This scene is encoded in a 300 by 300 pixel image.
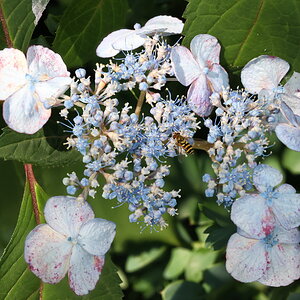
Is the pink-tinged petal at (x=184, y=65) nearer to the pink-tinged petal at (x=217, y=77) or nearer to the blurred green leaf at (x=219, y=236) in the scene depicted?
the pink-tinged petal at (x=217, y=77)

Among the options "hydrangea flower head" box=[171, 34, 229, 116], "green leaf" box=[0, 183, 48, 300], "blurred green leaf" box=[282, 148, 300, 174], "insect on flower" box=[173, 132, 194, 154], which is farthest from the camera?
"blurred green leaf" box=[282, 148, 300, 174]

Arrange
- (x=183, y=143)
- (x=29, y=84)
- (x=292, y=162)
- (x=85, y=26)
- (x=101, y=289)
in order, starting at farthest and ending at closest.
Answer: (x=292, y=162)
(x=85, y=26)
(x=101, y=289)
(x=29, y=84)
(x=183, y=143)

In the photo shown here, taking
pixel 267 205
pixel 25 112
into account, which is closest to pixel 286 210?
pixel 267 205

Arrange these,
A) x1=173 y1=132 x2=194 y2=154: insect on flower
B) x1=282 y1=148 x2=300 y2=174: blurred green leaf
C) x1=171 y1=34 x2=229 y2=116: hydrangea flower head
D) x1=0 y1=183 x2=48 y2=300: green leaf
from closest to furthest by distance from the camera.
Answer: x1=173 y1=132 x2=194 y2=154: insect on flower, x1=171 y1=34 x2=229 y2=116: hydrangea flower head, x1=0 y1=183 x2=48 y2=300: green leaf, x1=282 y1=148 x2=300 y2=174: blurred green leaf

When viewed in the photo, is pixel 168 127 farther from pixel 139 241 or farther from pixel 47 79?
pixel 139 241

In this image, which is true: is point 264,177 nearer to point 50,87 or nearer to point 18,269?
point 50,87

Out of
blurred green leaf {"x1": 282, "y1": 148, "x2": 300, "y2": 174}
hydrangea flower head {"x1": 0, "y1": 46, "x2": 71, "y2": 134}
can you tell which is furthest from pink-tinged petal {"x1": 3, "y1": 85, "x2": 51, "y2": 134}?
blurred green leaf {"x1": 282, "y1": 148, "x2": 300, "y2": 174}

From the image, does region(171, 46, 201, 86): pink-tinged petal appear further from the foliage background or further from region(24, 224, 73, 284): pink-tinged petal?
region(24, 224, 73, 284): pink-tinged petal
